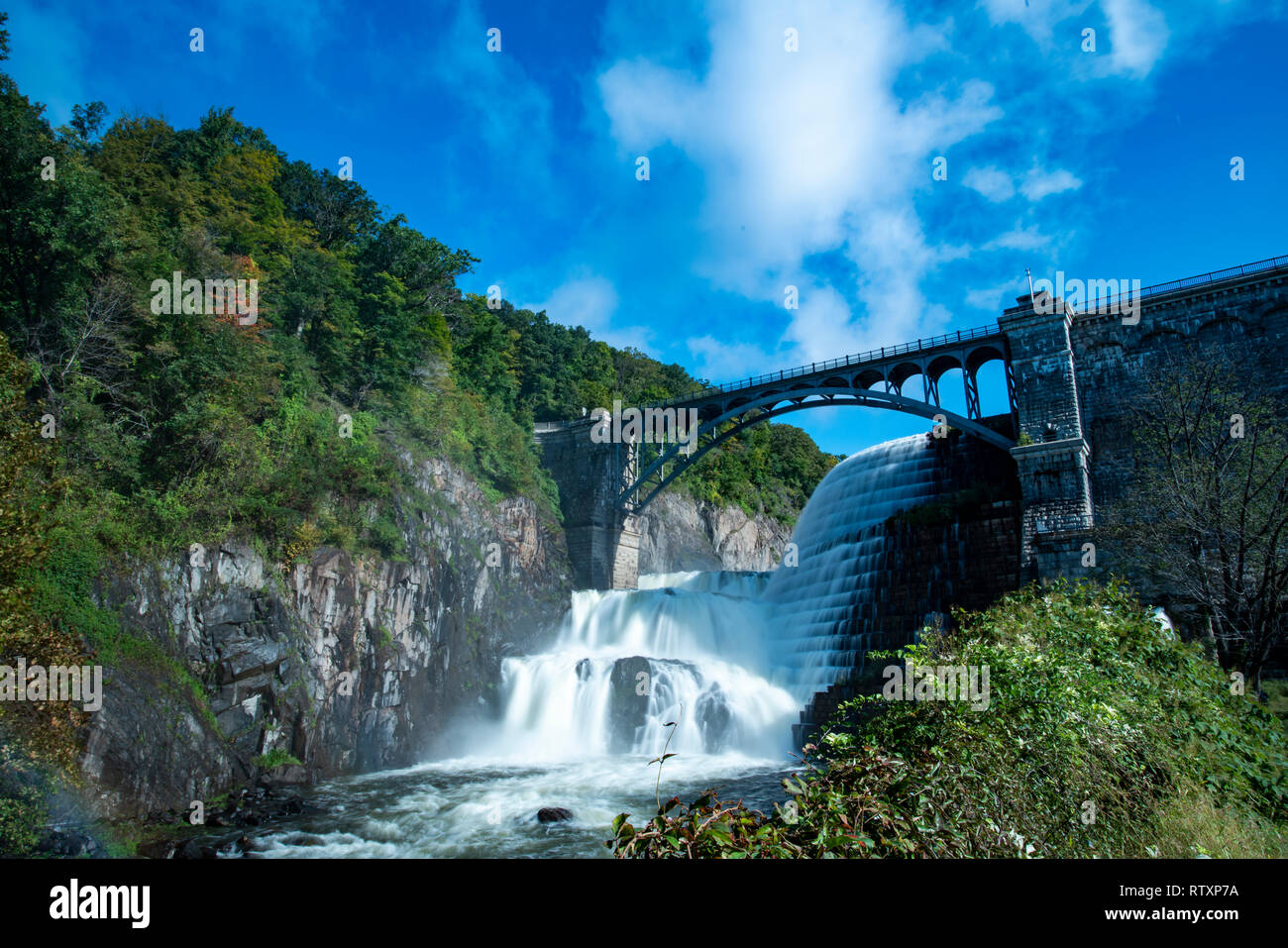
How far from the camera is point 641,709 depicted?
2359 centimetres

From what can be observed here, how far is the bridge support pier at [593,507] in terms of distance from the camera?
35.8 m

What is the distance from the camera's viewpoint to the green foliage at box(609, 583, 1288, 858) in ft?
11.0

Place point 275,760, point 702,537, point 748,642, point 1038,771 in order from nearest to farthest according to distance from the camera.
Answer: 1. point 1038,771
2. point 275,760
3. point 748,642
4. point 702,537

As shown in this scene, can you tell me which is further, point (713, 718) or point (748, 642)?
point (748, 642)

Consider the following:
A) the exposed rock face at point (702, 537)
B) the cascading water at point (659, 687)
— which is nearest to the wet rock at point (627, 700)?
the cascading water at point (659, 687)

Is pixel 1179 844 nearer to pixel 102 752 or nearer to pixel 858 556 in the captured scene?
pixel 102 752

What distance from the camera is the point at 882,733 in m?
5.28

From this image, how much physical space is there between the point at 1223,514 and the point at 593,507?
2841cm

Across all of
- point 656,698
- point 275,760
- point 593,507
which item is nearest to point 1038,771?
point 275,760

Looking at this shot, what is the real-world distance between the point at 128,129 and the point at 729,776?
38882 mm

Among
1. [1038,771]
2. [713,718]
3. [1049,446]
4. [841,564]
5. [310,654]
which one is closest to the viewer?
[1038,771]

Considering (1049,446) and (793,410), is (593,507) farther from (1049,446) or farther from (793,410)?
(1049,446)

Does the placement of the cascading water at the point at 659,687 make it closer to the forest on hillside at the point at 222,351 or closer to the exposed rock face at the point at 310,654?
the exposed rock face at the point at 310,654
